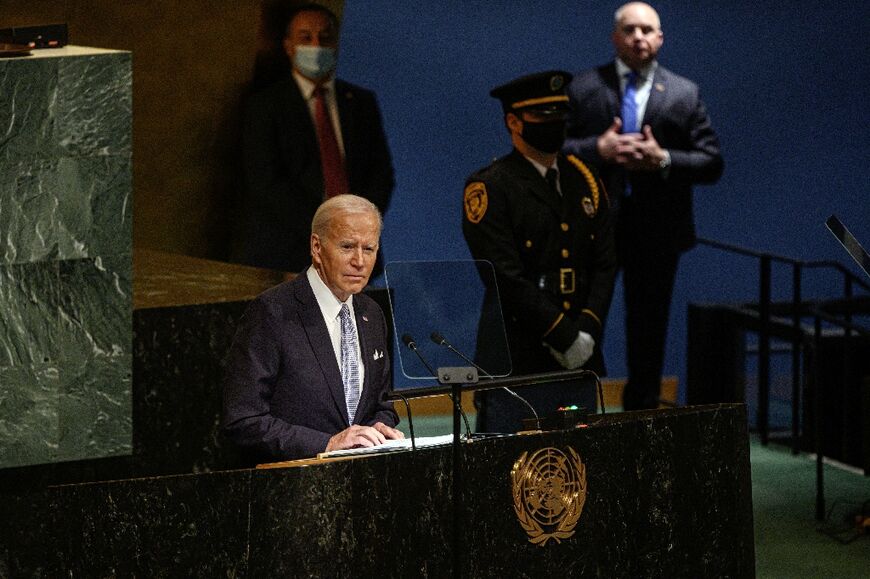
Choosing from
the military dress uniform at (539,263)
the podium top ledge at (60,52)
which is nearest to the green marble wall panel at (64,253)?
the podium top ledge at (60,52)

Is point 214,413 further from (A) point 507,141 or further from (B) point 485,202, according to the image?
(A) point 507,141

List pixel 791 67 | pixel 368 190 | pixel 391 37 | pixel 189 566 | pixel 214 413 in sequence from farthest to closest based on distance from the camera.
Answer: pixel 791 67, pixel 391 37, pixel 368 190, pixel 214 413, pixel 189 566

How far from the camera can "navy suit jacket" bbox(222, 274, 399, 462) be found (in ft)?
11.4

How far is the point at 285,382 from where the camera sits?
3576 mm

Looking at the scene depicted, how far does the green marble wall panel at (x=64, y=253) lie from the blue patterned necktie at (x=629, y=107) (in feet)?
8.14

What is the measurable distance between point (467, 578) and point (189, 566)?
596mm

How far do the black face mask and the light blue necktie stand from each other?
1399 millimetres

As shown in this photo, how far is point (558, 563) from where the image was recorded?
3361mm

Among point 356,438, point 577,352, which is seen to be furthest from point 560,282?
point 356,438

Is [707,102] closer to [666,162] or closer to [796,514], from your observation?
[666,162]

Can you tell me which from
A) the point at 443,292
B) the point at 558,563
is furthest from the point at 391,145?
the point at 558,563

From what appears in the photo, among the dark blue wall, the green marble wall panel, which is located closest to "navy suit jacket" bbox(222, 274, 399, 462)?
the green marble wall panel

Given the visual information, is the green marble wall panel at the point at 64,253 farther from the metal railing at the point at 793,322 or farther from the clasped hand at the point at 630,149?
the metal railing at the point at 793,322

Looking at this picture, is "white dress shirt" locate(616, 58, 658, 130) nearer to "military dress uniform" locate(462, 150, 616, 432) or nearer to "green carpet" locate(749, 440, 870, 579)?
"military dress uniform" locate(462, 150, 616, 432)
